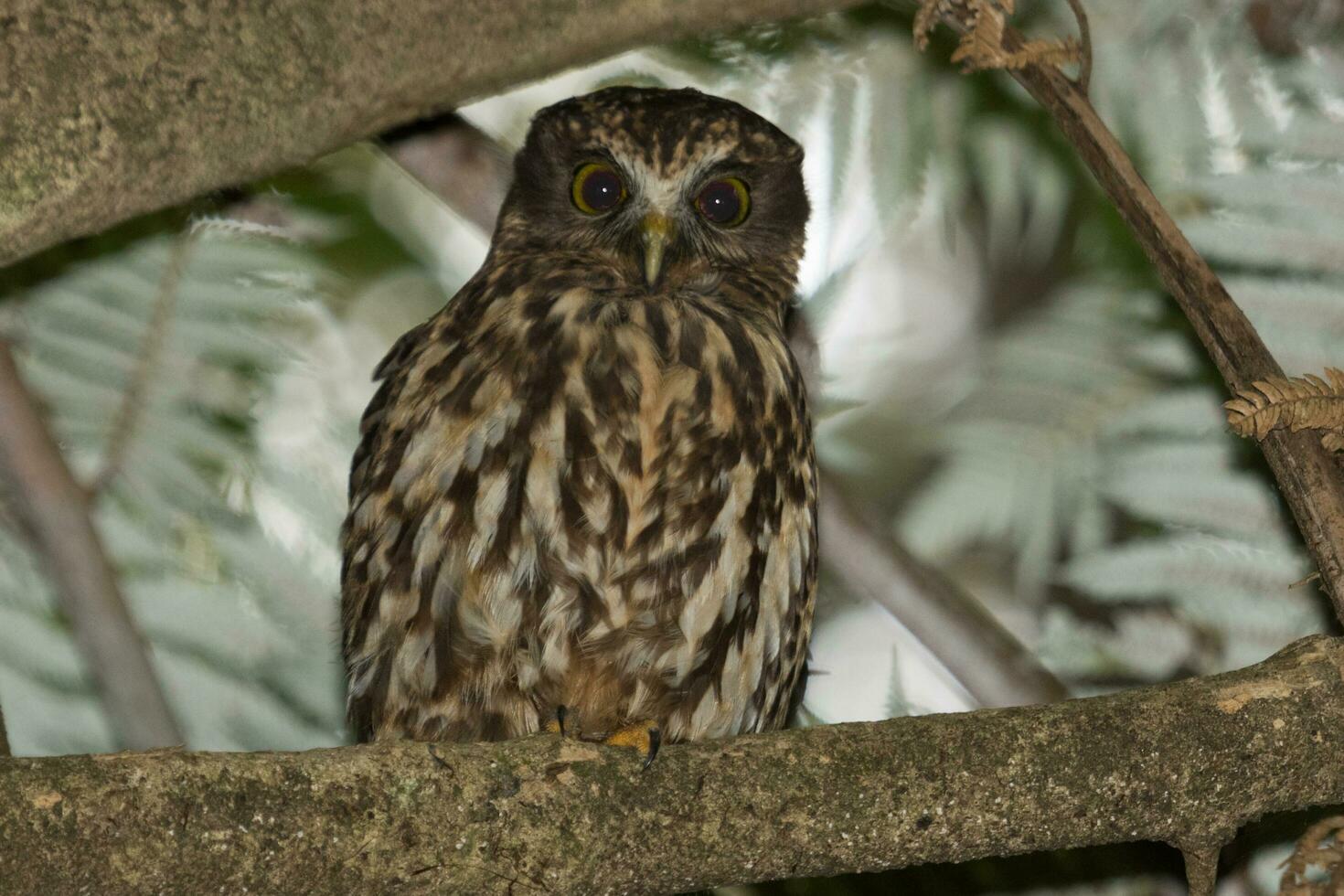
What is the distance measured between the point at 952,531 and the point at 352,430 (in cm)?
141

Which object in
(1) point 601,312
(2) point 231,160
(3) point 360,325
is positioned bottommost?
(2) point 231,160

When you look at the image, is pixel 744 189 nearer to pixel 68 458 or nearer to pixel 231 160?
pixel 231 160

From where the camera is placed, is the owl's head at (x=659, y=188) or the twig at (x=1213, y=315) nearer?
the twig at (x=1213, y=315)

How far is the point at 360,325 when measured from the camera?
358 cm

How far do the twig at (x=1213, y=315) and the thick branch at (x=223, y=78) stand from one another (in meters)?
0.61

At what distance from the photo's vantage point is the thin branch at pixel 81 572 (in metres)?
3.18

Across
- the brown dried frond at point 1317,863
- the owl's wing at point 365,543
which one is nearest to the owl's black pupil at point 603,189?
the owl's wing at point 365,543

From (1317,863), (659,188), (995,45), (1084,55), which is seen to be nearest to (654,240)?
(659,188)

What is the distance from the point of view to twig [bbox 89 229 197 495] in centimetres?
336

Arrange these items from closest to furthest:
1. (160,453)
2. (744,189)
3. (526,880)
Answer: (526,880) → (744,189) → (160,453)

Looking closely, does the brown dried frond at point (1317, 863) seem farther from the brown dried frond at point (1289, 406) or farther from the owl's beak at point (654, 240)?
the owl's beak at point (654, 240)

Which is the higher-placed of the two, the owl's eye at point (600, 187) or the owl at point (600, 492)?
the owl's eye at point (600, 187)

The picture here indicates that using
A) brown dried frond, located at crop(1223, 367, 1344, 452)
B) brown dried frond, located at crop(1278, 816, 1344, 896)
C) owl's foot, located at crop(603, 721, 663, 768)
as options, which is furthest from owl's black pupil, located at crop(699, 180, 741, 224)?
brown dried frond, located at crop(1278, 816, 1344, 896)

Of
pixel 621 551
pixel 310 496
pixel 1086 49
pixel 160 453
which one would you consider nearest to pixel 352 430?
pixel 310 496
